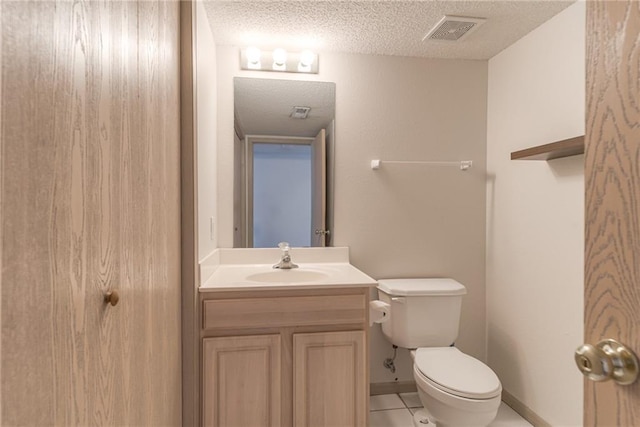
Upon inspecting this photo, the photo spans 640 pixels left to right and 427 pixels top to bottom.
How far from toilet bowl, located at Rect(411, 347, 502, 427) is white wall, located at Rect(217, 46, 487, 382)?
1.80 feet

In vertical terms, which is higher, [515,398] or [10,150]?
[10,150]

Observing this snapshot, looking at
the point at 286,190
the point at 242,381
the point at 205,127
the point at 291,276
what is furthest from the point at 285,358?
the point at 205,127

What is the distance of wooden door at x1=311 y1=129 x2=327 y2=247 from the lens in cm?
216

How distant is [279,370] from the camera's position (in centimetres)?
149

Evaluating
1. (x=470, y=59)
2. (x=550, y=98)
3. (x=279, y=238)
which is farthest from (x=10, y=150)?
(x=470, y=59)

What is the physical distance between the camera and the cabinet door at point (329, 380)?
1.50m

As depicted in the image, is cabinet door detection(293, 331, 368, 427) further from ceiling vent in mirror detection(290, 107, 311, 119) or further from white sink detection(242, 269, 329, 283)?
ceiling vent in mirror detection(290, 107, 311, 119)

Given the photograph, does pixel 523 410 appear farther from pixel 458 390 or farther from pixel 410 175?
pixel 410 175

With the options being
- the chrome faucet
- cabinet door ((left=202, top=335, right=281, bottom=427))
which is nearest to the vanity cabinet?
cabinet door ((left=202, top=335, right=281, bottom=427))

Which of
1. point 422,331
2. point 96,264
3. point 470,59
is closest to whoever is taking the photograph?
point 96,264

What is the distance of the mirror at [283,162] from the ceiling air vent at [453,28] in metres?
0.65

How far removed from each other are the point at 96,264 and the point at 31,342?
0.21 metres

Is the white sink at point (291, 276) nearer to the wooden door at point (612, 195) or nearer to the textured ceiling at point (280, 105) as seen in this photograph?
the textured ceiling at point (280, 105)

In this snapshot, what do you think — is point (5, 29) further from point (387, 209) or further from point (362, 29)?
point (387, 209)
